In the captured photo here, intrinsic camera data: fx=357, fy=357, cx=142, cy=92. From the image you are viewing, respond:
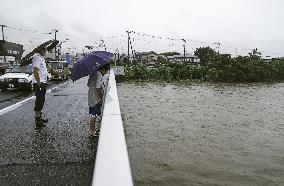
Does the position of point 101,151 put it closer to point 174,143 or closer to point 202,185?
point 202,185

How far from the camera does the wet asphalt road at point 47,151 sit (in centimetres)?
448

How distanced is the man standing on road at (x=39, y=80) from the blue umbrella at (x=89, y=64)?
168cm

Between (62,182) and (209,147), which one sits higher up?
(62,182)

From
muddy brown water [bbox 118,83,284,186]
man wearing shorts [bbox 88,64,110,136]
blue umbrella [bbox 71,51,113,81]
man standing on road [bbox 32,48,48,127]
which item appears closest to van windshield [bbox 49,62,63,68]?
muddy brown water [bbox 118,83,284,186]

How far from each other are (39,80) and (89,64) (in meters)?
1.99

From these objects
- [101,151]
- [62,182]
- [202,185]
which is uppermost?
[101,151]

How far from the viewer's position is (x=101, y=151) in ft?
11.7

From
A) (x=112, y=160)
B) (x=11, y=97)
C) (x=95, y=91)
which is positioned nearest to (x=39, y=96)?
(x=95, y=91)

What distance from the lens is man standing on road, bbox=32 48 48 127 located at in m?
7.82

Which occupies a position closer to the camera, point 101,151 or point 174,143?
point 101,151

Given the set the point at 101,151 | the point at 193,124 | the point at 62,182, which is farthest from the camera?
the point at 193,124

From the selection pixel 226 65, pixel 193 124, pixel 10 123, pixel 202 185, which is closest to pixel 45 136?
pixel 10 123

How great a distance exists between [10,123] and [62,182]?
14.9 ft

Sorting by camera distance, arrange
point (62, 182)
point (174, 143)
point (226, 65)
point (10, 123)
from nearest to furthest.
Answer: point (62, 182), point (10, 123), point (174, 143), point (226, 65)
